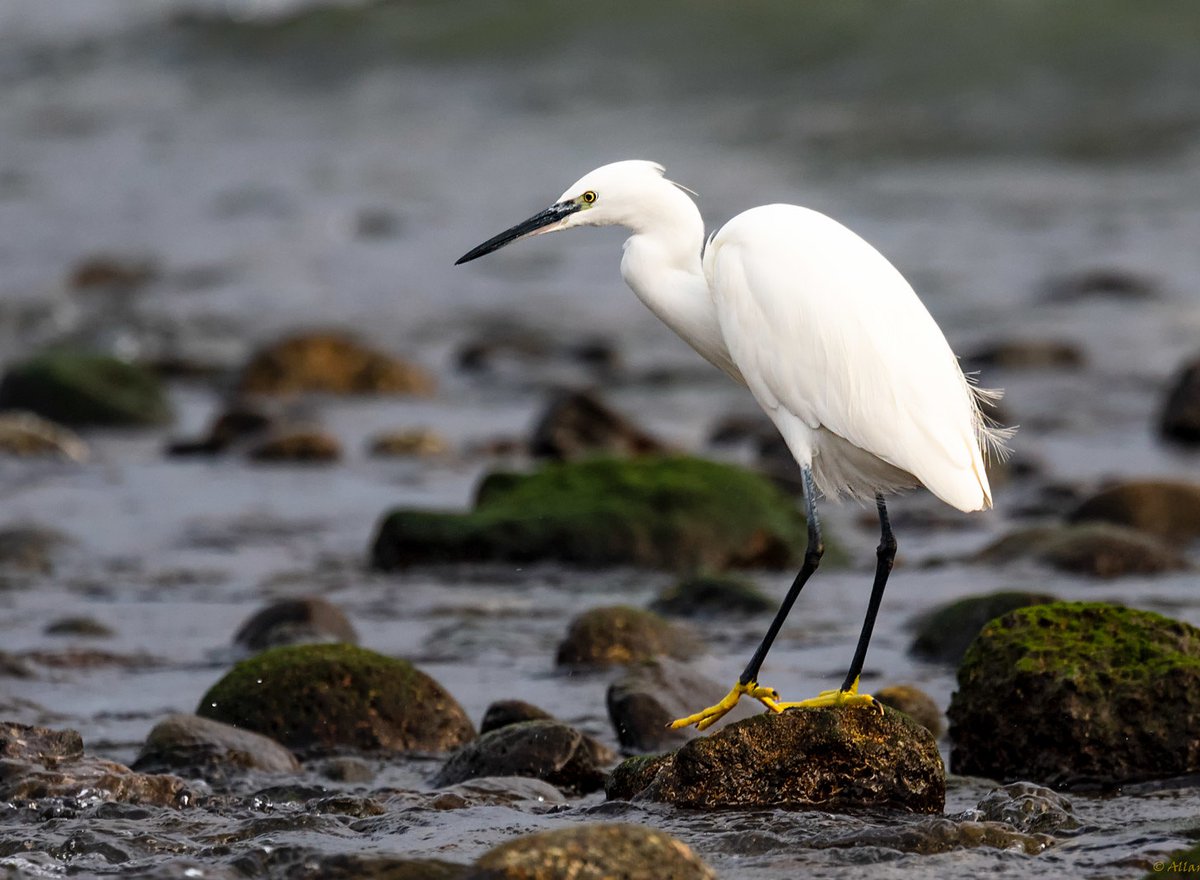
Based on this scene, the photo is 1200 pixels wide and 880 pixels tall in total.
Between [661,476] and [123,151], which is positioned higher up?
[123,151]

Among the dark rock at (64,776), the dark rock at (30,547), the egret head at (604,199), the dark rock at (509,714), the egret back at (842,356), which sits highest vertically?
the egret head at (604,199)

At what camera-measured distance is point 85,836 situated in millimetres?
4539

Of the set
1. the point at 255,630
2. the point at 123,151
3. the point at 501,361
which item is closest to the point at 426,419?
the point at 501,361

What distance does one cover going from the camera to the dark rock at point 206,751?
5.33 metres

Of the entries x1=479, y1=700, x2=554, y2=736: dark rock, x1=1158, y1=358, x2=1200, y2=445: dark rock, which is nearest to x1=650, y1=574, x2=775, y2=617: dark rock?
x1=479, y1=700, x2=554, y2=736: dark rock

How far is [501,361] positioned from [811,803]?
9.67 meters

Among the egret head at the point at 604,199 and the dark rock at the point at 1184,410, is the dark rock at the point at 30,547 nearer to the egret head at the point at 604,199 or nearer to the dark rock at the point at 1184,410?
the egret head at the point at 604,199

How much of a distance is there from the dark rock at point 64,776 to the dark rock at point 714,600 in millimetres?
2964

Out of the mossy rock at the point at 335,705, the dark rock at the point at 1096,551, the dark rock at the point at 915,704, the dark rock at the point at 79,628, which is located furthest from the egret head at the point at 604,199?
the dark rock at the point at 1096,551

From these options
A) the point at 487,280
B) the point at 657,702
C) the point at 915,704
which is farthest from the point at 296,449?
the point at 487,280

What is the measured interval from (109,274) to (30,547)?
30.2 feet

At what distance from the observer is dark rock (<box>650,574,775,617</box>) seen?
7.49 m

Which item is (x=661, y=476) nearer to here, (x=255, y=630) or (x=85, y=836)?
(x=255, y=630)

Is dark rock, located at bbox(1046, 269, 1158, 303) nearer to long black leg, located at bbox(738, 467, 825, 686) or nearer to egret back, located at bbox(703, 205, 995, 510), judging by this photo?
egret back, located at bbox(703, 205, 995, 510)
